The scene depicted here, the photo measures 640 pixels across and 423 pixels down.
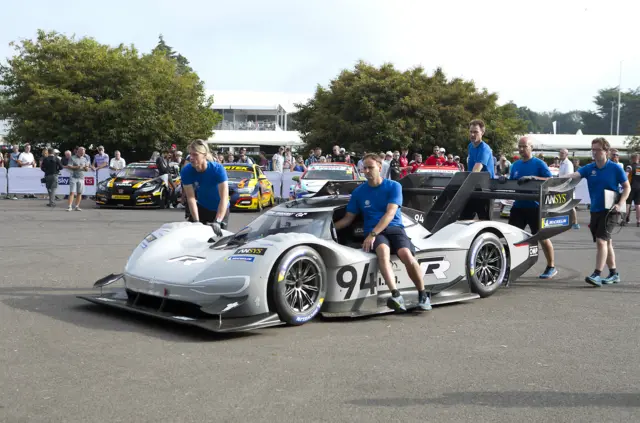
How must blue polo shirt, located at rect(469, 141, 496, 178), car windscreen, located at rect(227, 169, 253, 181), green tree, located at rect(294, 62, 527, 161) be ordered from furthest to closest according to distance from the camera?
green tree, located at rect(294, 62, 527, 161) → car windscreen, located at rect(227, 169, 253, 181) → blue polo shirt, located at rect(469, 141, 496, 178)

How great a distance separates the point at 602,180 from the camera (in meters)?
9.34

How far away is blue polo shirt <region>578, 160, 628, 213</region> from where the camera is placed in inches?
365

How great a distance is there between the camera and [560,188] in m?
9.45

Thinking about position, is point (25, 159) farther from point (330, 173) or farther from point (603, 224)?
point (603, 224)

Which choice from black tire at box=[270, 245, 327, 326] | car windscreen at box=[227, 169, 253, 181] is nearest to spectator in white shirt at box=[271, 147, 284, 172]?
car windscreen at box=[227, 169, 253, 181]

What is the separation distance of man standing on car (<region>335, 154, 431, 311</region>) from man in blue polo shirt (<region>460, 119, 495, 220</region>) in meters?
2.09

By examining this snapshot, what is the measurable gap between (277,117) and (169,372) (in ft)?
224

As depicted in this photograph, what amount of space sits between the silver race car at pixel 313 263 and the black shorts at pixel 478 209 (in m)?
0.16

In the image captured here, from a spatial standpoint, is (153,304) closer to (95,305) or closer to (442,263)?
(95,305)

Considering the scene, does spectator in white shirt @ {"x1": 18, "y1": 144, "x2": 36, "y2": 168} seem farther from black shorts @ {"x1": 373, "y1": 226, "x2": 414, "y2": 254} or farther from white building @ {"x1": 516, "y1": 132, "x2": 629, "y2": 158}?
white building @ {"x1": 516, "y1": 132, "x2": 629, "y2": 158}

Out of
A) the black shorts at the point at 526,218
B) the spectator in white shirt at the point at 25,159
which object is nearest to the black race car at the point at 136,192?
the spectator in white shirt at the point at 25,159

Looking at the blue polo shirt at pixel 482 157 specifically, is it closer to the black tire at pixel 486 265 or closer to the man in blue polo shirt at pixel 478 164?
the man in blue polo shirt at pixel 478 164

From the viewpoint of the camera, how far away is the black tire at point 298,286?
21.6 ft

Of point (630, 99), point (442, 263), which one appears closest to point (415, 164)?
point (442, 263)
